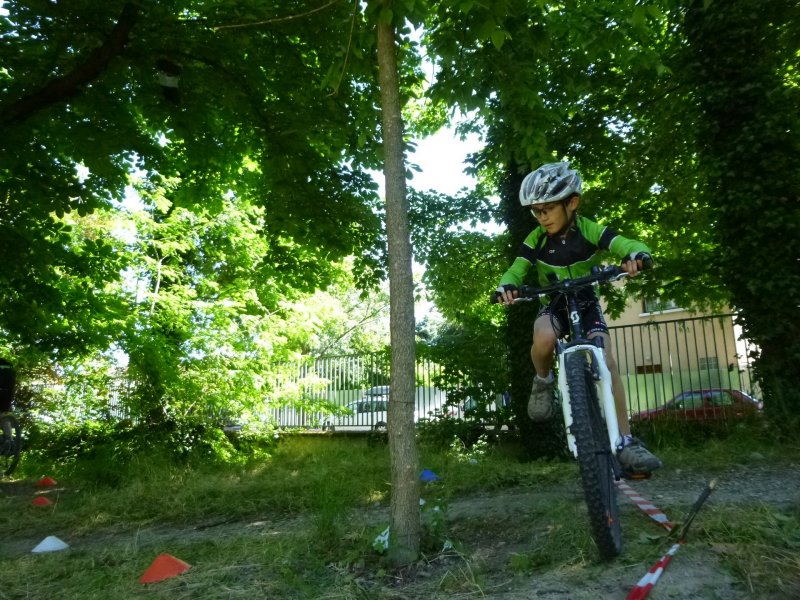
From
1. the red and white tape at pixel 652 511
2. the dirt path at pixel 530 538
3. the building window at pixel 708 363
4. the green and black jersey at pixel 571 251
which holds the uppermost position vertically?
the green and black jersey at pixel 571 251

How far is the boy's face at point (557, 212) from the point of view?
3787 mm

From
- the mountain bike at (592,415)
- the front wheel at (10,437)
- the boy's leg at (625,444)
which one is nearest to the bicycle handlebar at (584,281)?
the mountain bike at (592,415)

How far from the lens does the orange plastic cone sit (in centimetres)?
368

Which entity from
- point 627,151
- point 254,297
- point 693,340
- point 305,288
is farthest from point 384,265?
point 693,340

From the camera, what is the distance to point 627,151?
9938 mm

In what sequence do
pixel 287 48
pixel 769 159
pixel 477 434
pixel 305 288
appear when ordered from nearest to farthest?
pixel 769 159 → pixel 287 48 → pixel 305 288 → pixel 477 434

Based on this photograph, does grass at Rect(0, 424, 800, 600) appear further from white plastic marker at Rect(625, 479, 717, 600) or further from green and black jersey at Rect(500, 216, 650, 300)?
green and black jersey at Rect(500, 216, 650, 300)

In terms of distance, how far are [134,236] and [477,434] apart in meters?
7.37

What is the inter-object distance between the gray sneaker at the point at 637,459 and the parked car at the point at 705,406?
6.18m

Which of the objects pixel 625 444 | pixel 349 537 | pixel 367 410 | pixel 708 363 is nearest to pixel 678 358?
pixel 708 363

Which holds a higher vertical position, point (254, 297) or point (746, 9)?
point (746, 9)

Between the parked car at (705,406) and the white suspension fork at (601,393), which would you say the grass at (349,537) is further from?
the parked car at (705,406)

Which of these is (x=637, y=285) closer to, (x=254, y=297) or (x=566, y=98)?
(x=566, y=98)

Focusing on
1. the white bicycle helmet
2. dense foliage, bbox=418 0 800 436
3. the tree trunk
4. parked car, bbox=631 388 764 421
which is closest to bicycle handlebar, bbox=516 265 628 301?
the white bicycle helmet
